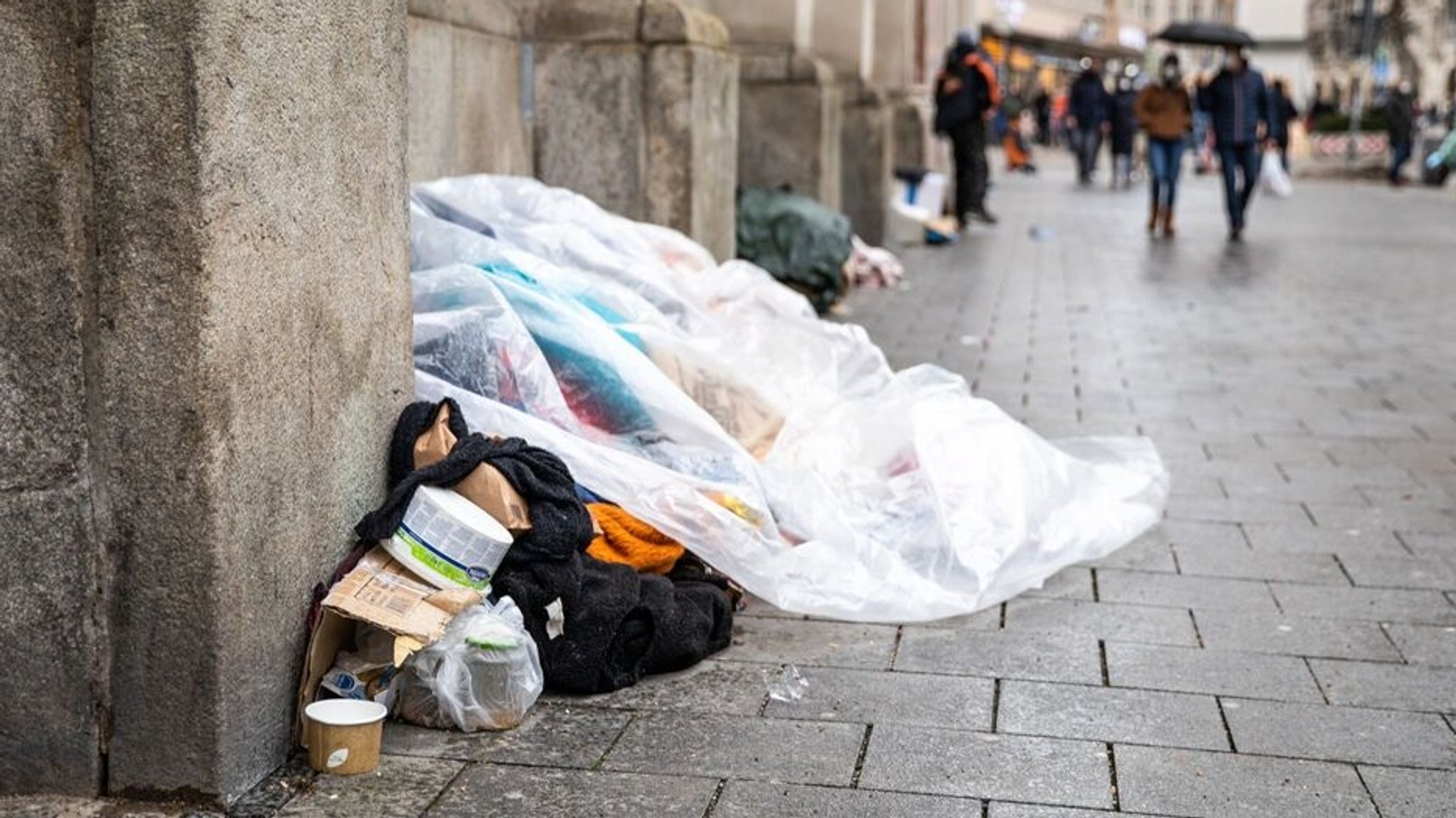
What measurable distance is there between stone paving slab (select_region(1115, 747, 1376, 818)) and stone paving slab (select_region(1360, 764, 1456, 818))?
3 centimetres

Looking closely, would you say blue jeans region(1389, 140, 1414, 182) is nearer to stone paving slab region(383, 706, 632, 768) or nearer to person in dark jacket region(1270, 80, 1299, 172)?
person in dark jacket region(1270, 80, 1299, 172)

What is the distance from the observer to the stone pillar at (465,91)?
6.34 metres

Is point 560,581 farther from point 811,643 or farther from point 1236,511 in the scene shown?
point 1236,511

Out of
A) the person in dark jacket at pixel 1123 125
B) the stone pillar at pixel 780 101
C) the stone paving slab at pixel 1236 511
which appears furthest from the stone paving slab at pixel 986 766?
the person in dark jacket at pixel 1123 125

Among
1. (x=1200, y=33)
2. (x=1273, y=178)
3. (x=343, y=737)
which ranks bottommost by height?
(x=1273, y=178)

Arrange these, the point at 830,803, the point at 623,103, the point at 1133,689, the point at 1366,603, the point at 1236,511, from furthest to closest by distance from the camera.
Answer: the point at 623,103 < the point at 1236,511 < the point at 1366,603 < the point at 1133,689 < the point at 830,803

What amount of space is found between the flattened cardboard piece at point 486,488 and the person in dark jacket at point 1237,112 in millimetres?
13279

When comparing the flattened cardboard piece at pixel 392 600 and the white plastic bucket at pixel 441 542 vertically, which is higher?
the white plastic bucket at pixel 441 542

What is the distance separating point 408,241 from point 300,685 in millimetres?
976

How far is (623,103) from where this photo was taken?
7820 millimetres

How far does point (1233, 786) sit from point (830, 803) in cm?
75

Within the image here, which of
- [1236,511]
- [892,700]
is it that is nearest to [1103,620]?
[892,700]

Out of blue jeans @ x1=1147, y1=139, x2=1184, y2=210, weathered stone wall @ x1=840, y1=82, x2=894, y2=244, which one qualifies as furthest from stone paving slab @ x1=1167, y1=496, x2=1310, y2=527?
blue jeans @ x1=1147, y1=139, x2=1184, y2=210

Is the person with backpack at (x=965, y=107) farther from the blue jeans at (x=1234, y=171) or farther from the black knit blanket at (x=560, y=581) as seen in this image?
the black knit blanket at (x=560, y=581)
